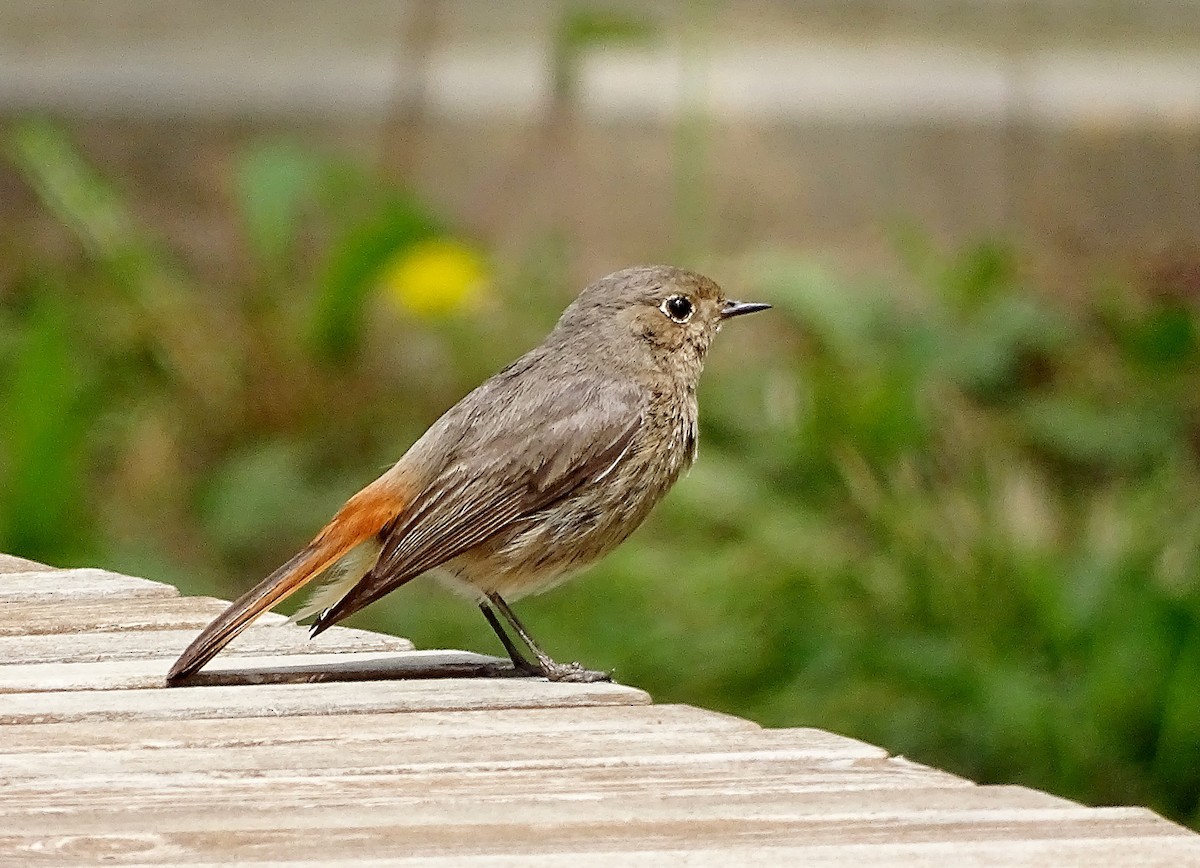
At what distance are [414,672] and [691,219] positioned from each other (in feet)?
18.5

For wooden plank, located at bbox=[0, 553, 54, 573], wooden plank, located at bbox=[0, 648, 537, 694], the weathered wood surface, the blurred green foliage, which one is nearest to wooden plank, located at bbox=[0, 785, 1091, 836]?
the weathered wood surface

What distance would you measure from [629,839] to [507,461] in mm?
2051

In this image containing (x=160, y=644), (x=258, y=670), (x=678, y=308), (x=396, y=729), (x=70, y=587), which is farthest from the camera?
(x=678, y=308)

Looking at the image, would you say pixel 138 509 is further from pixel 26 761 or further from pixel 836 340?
pixel 26 761

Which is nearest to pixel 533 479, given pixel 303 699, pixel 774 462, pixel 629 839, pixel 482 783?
pixel 303 699

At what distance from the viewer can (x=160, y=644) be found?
12.8 feet

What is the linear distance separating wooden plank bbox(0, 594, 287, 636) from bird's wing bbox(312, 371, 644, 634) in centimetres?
34

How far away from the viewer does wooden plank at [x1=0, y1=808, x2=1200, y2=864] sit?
2.48m

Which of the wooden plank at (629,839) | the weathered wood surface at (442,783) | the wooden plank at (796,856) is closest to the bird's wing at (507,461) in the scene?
the weathered wood surface at (442,783)

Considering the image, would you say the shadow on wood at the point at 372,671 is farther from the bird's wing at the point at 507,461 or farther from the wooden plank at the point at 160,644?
the bird's wing at the point at 507,461

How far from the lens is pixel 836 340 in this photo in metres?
8.93

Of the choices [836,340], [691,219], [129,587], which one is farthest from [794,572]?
[129,587]

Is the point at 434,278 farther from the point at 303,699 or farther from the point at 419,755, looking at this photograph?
the point at 419,755

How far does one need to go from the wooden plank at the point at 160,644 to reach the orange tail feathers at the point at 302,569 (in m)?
0.11
